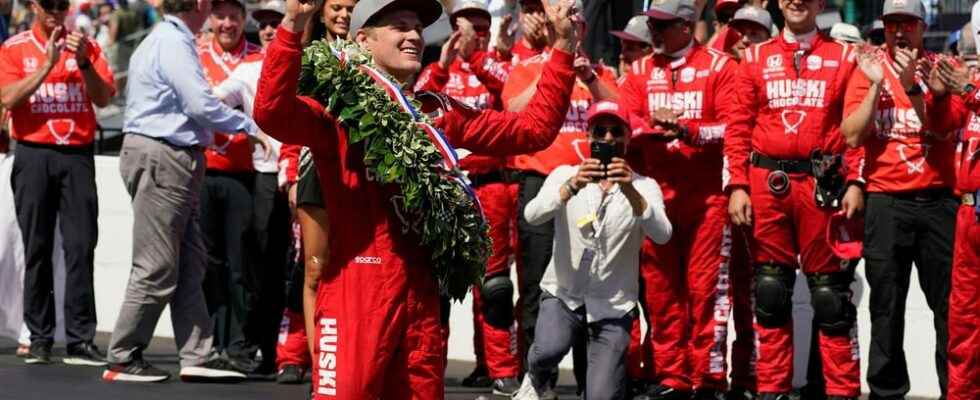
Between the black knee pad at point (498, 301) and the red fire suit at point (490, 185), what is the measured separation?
1.7 inches

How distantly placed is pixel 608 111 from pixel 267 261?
3.12 meters

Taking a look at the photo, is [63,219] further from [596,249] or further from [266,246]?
[596,249]

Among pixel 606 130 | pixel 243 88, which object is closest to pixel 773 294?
pixel 606 130

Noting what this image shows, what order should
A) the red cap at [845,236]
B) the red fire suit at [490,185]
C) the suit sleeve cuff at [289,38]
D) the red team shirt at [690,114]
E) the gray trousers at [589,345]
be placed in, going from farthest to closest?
the red fire suit at [490,185] < the red team shirt at [690,114] < the red cap at [845,236] < the gray trousers at [589,345] < the suit sleeve cuff at [289,38]

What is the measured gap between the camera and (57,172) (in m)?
Result: 11.8

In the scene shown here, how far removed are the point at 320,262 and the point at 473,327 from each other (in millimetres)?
3482

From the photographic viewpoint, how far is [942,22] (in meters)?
14.0

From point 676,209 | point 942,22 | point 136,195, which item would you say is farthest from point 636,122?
point 942,22

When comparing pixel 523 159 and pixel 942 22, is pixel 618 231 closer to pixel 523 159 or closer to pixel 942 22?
pixel 523 159

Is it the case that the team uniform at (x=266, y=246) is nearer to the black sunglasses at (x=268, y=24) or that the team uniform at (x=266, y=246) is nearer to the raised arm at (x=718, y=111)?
the black sunglasses at (x=268, y=24)

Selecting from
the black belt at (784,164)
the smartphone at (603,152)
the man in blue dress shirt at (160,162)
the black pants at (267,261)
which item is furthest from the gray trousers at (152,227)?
the black belt at (784,164)

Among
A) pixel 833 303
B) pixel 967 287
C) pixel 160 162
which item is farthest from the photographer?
pixel 160 162

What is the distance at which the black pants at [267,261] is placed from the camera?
1187 cm

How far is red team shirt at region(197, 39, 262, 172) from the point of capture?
469 inches
